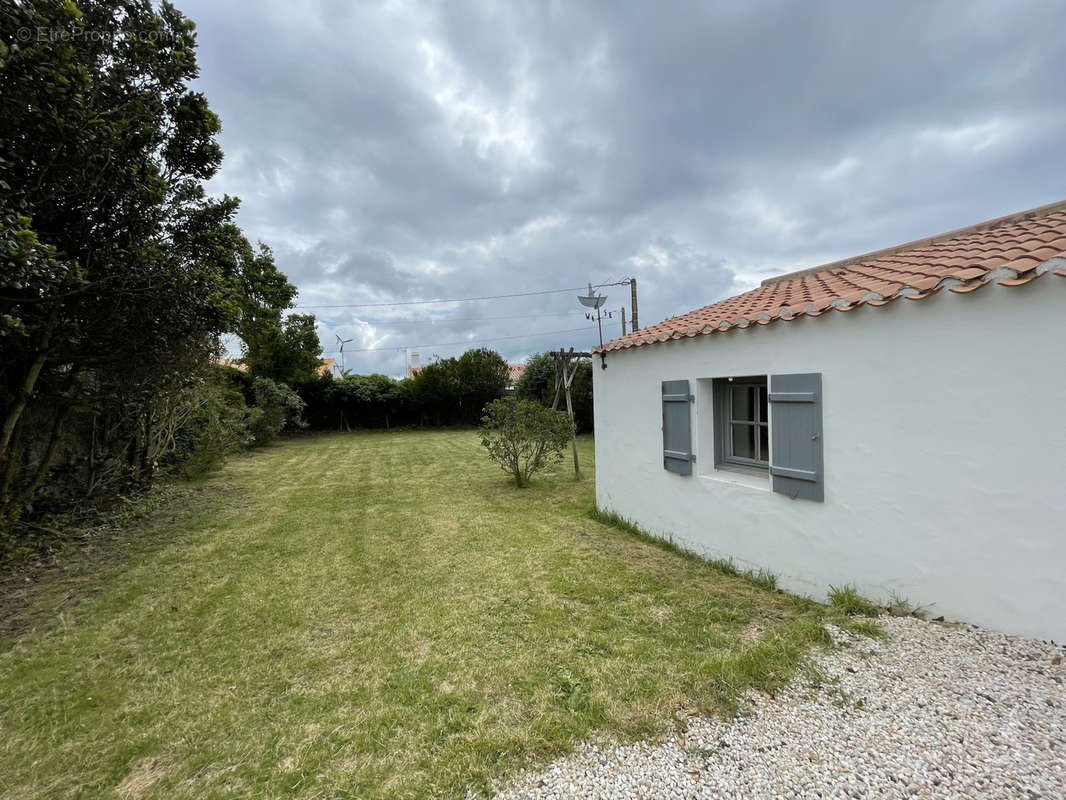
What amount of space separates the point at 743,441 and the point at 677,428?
69 centimetres

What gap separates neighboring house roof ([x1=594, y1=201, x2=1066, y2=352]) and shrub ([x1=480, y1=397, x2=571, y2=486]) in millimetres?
3520

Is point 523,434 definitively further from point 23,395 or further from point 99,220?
point 23,395

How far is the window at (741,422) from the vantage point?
4465 millimetres

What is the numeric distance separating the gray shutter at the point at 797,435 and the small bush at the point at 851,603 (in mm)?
712

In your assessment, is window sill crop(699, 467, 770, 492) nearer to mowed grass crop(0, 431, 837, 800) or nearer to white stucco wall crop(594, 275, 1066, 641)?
white stucco wall crop(594, 275, 1066, 641)

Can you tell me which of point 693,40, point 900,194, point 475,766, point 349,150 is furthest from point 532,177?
point 475,766

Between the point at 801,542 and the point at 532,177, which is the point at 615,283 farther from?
the point at 801,542

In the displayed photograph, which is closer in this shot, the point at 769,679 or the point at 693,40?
the point at 769,679

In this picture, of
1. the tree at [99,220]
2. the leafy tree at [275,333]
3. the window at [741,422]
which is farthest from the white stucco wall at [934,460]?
the leafy tree at [275,333]

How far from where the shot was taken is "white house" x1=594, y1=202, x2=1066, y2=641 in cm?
250

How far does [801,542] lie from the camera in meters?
3.69

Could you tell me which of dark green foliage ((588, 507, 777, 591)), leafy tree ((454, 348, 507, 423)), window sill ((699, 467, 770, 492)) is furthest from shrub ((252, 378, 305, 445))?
window sill ((699, 467, 770, 492))

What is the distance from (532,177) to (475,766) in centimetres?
1377

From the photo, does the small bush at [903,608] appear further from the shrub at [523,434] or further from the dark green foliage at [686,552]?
the shrub at [523,434]
